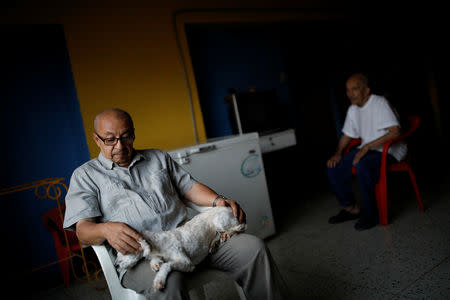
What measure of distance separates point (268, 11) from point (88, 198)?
3.31m

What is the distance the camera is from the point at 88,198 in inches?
51.3

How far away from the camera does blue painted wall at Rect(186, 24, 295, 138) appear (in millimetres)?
3580

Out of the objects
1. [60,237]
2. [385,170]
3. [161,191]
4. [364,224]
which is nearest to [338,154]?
[385,170]

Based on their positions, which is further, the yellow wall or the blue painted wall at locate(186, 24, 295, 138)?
the blue painted wall at locate(186, 24, 295, 138)

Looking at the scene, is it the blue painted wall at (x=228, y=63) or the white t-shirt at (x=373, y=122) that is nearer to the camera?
the white t-shirt at (x=373, y=122)

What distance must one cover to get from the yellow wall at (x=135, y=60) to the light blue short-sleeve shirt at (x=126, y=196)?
134 centimetres

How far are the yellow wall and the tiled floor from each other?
53.4 inches

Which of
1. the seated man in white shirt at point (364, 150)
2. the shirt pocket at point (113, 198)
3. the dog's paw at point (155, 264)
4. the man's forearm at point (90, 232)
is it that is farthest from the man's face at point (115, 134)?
the seated man in white shirt at point (364, 150)

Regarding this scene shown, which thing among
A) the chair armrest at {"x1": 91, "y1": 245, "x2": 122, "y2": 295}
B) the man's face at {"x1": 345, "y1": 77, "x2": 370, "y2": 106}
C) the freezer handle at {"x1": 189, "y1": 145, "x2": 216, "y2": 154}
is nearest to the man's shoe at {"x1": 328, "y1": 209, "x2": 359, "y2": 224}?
the man's face at {"x1": 345, "y1": 77, "x2": 370, "y2": 106}

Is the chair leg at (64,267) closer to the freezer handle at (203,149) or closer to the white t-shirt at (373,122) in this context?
the freezer handle at (203,149)

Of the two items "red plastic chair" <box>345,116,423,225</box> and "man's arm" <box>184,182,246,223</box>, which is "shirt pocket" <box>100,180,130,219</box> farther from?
"red plastic chair" <box>345,116,423,225</box>

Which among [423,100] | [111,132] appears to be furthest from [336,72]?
Answer: [111,132]

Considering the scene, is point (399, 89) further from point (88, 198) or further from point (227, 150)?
point (88, 198)

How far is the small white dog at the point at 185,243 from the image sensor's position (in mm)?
1123
